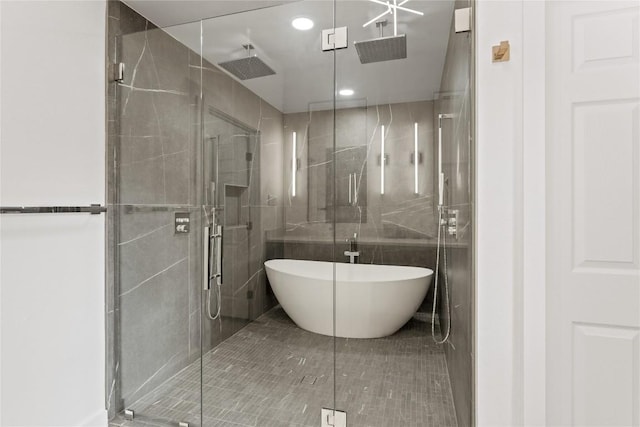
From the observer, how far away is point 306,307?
5.90ft

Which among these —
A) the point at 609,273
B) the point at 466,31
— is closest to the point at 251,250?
the point at 466,31

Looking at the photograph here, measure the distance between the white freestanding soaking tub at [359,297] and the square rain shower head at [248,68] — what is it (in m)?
1.03

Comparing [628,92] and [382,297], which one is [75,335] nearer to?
[382,297]

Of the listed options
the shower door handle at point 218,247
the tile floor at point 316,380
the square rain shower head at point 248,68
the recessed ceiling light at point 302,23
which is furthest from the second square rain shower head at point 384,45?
the tile floor at point 316,380

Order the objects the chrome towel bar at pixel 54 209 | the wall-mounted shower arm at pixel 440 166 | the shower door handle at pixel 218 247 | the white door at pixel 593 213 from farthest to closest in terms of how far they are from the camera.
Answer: the shower door handle at pixel 218 247
the wall-mounted shower arm at pixel 440 166
the chrome towel bar at pixel 54 209
the white door at pixel 593 213

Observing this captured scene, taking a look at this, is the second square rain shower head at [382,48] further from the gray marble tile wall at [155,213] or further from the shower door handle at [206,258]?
the shower door handle at [206,258]

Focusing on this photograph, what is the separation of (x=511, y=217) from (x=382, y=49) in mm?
1009

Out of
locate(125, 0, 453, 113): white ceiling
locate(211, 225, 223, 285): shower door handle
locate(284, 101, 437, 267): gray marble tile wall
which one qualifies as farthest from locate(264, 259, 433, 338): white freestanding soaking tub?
locate(125, 0, 453, 113): white ceiling

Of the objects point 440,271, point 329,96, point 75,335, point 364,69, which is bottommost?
point 75,335

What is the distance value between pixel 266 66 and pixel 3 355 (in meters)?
1.80

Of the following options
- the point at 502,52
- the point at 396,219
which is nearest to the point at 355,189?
the point at 396,219

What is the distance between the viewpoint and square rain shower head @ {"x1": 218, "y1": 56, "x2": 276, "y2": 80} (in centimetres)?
184

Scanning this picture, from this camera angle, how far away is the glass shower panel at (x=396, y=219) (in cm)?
166

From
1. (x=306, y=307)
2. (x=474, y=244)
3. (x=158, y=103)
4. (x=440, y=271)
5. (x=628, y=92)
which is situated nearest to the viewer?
(x=628, y=92)
